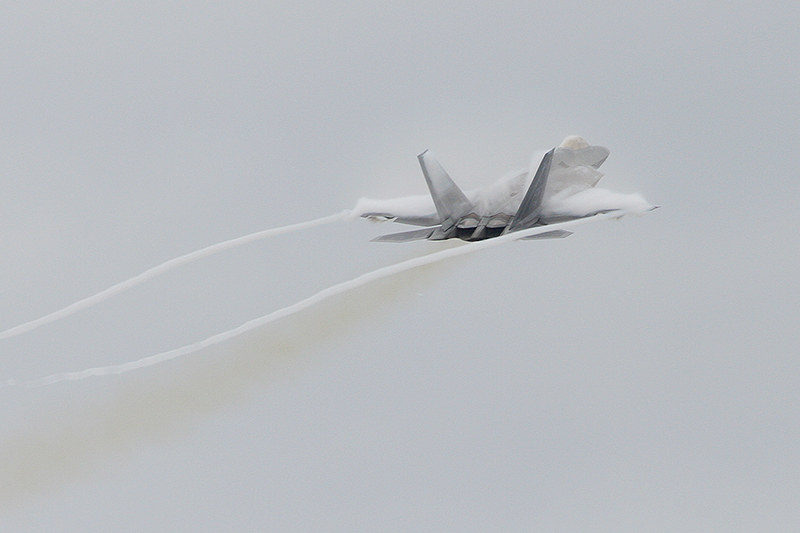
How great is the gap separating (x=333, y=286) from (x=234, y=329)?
8.89 feet

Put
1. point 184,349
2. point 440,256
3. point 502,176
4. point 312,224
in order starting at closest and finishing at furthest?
point 184,349, point 440,256, point 312,224, point 502,176

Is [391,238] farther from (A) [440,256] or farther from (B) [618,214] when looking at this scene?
(B) [618,214]

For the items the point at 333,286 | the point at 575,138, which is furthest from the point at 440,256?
the point at 575,138

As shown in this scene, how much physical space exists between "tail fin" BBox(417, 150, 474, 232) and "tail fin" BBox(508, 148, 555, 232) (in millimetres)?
1649

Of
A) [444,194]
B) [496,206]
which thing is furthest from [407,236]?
[496,206]

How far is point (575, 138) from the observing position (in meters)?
38.2

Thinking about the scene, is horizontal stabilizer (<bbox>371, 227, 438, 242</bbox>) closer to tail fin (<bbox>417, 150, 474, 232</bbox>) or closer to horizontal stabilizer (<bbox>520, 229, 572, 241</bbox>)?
tail fin (<bbox>417, 150, 474, 232</bbox>)

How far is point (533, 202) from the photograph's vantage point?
3606 cm

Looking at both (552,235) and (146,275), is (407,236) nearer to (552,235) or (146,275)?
(552,235)

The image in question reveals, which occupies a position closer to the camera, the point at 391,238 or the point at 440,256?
the point at 440,256

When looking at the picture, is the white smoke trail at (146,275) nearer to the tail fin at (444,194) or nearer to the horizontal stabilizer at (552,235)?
the tail fin at (444,194)

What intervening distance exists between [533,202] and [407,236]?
4.28 meters

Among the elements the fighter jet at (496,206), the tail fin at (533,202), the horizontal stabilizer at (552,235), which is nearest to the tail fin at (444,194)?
the fighter jet at (496,206)

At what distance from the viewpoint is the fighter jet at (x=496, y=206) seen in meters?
34.8
